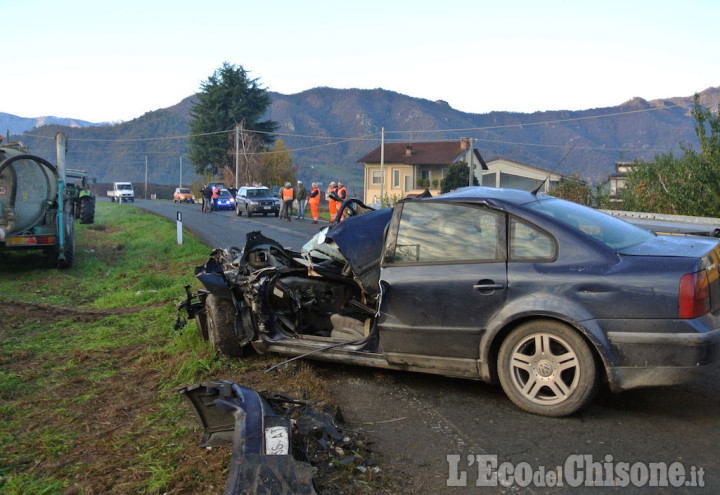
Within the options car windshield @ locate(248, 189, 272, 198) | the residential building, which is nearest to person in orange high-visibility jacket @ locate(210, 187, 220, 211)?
car windshield @ locate(248, 189, 272, 198)

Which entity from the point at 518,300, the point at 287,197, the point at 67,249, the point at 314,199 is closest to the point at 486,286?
the point at 518,300

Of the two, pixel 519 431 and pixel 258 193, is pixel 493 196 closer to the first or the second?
pixel 519 431

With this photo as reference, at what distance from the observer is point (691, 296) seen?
3.97 meters

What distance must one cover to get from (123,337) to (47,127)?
183m

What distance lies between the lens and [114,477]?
3.72 m

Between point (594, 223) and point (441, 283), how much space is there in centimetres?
126

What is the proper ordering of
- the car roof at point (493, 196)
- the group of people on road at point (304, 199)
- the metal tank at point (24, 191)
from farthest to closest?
the group of people on road at point (304, 199)
the metal tank at point (24, 191)
the car roof at point (493, 196)

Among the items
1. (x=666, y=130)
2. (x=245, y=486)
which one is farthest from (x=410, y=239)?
(x=666, y=130)

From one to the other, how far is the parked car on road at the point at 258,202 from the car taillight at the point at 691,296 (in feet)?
103

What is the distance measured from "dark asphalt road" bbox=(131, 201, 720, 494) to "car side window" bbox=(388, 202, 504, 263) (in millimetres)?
1092

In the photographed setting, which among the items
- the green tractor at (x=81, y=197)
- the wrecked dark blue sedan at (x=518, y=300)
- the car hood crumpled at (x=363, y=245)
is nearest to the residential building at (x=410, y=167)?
the green tractor at (x=81, y=197)

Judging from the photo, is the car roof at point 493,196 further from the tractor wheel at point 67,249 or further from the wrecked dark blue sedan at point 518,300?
the tractor wheel at point 67,249

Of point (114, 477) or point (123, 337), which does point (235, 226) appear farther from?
point (114, 477)

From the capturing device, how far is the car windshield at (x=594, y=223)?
15.0 ft
